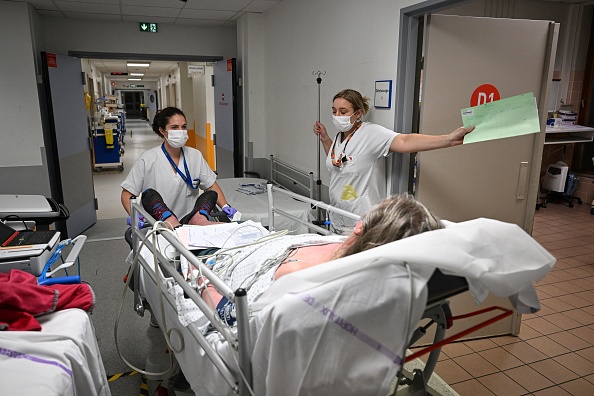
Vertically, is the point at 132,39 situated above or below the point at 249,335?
above

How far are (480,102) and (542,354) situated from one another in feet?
5.21

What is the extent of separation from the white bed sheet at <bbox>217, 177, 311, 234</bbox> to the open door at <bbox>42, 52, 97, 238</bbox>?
5.84ft

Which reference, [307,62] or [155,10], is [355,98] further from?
[155,10]

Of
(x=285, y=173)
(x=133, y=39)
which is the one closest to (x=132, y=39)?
(x=133, y=39)

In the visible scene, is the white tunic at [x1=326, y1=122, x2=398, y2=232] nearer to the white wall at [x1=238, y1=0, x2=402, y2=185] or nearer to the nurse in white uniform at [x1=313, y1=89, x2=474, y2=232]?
Result: the nurse in white uniform at [x1=313, y1=89, x2=474, y2=232]

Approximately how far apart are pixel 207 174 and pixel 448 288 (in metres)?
2.21

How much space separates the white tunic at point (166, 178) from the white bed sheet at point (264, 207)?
0.60m

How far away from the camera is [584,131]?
5812 millimetres

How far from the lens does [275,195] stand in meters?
4.21

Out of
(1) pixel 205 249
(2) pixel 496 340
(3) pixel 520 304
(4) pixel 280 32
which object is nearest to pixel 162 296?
(1) pixel 205 249

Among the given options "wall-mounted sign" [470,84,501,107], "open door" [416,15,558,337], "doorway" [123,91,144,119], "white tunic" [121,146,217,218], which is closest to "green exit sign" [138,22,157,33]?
"white tunic" [121,146,217,218]

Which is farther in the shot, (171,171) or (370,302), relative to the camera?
(171,171)

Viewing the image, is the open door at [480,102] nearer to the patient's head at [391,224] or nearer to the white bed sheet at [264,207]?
the white bed sheet at [264,207]

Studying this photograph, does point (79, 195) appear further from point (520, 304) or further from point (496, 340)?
point (520, 304)
